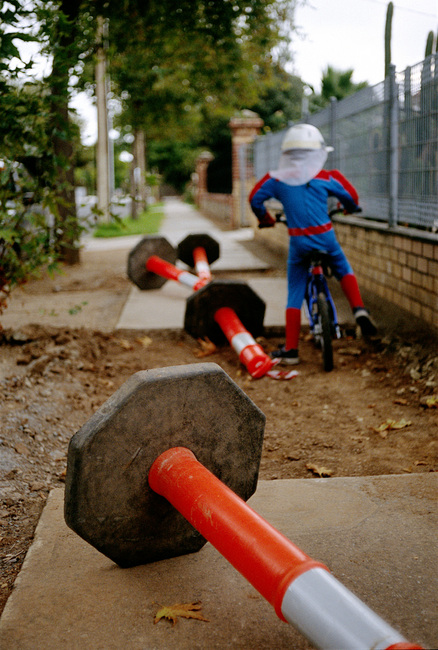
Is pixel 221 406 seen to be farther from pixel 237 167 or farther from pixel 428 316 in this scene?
pixel 237 167

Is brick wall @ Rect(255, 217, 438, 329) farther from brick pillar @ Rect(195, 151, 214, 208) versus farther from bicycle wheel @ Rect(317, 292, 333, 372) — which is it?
brick pillar @ Rect(195, 151, 214, 208)

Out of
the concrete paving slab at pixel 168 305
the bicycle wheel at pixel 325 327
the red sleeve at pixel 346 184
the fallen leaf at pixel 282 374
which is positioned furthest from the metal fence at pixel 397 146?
the fallen leaf at pixel 282 374

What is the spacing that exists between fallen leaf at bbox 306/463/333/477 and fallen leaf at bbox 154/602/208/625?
4.78 ft

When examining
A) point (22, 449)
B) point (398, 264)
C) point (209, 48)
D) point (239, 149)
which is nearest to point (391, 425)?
point (398, 264)

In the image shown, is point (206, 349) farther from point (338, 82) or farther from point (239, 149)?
point (338, 82)

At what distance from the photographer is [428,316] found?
5090 mm

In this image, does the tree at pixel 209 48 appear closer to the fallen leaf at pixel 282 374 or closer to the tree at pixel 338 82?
the fallen leaf at pixel 282 374

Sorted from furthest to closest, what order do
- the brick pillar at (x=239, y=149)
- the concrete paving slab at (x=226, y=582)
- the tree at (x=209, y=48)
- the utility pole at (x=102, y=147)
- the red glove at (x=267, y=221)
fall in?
the utility pole at (x=102, y=147), the brick pillar at (x=239, y=149), the tree at (x=209, y=48), the red glove at (x=267, y=221), the concrete paving slab at (x=226, y=582)

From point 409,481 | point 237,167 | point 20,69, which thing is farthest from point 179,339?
point 237,167

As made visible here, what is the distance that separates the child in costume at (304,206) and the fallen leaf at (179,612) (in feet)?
11.1

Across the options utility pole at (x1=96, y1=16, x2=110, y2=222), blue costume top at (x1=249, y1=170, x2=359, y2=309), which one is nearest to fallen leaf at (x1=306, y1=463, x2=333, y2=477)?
blue costume top at (x1=249, y1=170, x2=359, y2=309)

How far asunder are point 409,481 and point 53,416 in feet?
7.35

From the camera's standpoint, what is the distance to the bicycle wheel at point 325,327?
5059 millimetres

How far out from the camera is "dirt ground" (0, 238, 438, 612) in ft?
11.4
